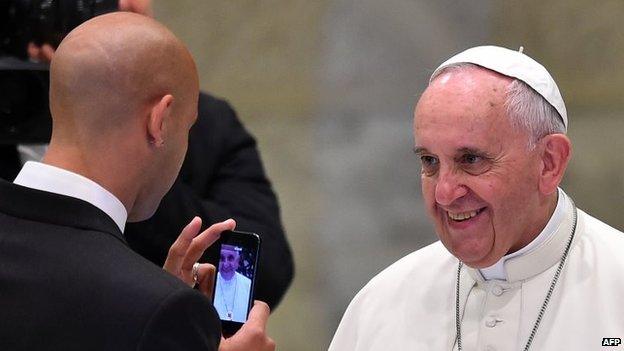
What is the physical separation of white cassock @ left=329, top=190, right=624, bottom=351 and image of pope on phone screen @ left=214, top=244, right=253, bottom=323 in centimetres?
36

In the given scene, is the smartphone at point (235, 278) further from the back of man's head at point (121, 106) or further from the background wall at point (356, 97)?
the background wall at point (356, 97)

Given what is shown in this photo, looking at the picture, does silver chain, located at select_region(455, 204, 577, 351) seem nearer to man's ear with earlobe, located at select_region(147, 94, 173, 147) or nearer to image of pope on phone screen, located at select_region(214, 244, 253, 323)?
image of pope on phone screen, located at select_region(214, 244, 253, 323)

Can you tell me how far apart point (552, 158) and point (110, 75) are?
3.09 feet

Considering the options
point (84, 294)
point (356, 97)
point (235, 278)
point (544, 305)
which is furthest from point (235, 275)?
point (356, 97)

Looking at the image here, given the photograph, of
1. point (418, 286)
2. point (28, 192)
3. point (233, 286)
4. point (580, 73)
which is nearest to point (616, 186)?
point (580, 73)

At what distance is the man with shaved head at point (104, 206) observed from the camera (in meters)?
2.36

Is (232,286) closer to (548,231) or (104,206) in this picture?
(104,206)

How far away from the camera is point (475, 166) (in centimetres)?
275

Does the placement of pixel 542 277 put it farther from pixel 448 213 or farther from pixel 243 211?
pixel 243 211

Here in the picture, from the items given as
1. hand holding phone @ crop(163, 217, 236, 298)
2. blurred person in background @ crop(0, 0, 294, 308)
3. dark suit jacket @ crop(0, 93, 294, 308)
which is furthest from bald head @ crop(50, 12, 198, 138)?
dark suit jacket @ crop(0, 93, 294, 308)

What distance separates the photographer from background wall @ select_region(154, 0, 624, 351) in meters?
4.70

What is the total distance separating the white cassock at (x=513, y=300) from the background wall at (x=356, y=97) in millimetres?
1740

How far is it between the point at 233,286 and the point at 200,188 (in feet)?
3.61

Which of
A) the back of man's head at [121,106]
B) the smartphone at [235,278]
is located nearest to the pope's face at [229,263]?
the smartphone at [235,278]
